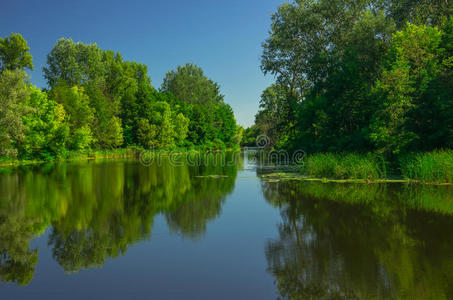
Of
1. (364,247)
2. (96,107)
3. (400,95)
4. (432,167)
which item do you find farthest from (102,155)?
(364,247)

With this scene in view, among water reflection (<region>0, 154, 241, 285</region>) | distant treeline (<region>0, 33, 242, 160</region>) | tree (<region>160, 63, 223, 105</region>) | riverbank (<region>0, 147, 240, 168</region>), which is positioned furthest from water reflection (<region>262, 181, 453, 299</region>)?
tree (<region>160, 63, 223, 105</region>)

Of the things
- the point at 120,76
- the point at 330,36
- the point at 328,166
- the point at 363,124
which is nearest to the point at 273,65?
the point at 330,36

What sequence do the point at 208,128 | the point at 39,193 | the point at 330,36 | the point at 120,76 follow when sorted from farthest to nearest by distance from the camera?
1. the point at 208,128
2. the point at 120,76
3. the point at 330,36
4. the point at 39,193

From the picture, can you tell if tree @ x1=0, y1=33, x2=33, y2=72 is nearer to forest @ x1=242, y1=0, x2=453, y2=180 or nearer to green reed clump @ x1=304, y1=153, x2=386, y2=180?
forest @ x1=242, y1=0, x2=453, y2=180

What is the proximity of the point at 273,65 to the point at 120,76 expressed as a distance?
49.6 m

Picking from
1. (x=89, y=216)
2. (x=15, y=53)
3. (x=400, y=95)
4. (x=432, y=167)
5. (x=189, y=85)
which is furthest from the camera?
(x=189, y=85)

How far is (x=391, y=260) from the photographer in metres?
7.19

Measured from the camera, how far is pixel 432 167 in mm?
18125

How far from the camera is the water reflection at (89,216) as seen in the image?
807 centimetres

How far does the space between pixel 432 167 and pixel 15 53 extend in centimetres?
5373

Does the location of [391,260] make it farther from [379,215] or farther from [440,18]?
[440,18]

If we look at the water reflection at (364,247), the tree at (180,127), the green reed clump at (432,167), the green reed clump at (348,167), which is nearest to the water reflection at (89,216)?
the water reflection at (364,247)

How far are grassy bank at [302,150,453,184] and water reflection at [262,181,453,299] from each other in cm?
345

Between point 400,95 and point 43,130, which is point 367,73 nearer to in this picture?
point 400,95
